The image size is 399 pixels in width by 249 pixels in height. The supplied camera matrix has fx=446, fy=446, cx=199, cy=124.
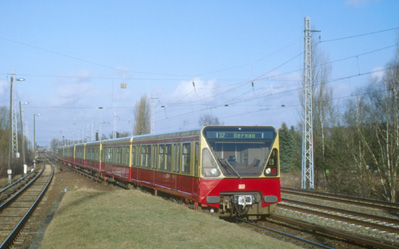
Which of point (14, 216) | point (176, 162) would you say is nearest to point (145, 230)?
point (176, 162)

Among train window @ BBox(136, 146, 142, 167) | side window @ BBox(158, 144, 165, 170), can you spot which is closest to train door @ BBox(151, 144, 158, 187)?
side window @ BBox(158, 144, 165, 170)

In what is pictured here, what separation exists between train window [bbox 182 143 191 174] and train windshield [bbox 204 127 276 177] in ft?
3.94

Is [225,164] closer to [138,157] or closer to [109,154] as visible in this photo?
[138,157]

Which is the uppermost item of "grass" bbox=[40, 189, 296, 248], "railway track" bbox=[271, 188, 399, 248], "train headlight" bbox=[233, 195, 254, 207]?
"train headlight" bbox=[233, 195, 254, 207]

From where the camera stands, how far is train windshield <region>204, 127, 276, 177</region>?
1267 centimetres

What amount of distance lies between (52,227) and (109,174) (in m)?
16.7

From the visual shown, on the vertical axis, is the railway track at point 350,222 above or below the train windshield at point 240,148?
below

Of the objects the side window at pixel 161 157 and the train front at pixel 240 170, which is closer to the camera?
the train front at pixel 240 170

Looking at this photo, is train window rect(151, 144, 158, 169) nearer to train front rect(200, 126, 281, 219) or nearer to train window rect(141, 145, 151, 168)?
train window rect(141, 145, 151, 168)

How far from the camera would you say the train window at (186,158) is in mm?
13593

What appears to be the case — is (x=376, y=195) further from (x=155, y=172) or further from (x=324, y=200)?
(x=155, y=172)

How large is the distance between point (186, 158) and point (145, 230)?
3.88 meters

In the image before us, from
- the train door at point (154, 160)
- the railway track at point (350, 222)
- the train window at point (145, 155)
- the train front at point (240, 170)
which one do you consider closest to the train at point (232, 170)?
the train front at point (240, 170)

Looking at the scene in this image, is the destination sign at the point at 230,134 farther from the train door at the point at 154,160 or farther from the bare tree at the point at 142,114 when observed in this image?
the bare tree at the point at 142,114
